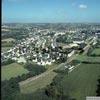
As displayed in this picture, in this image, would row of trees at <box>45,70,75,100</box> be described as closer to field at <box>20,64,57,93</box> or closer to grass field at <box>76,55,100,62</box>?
field at <box>20,64,57,93</box>

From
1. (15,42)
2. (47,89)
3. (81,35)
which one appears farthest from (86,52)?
(15,42)

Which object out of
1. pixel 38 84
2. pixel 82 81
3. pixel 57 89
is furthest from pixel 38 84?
pixel 82 81

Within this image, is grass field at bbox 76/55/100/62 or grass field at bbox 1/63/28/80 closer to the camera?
grass field at bbox 1/63/28/80

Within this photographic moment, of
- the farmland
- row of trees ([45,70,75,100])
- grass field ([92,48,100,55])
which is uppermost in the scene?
grass field ([92,48,100,55])

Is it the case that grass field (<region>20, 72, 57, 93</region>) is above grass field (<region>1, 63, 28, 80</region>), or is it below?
below

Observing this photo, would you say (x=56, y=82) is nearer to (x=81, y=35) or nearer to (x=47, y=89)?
(x=47, y=89)

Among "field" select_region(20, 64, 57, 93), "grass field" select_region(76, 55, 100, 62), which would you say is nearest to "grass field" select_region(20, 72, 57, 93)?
"field" select_region(20, 64, 57, 93)
